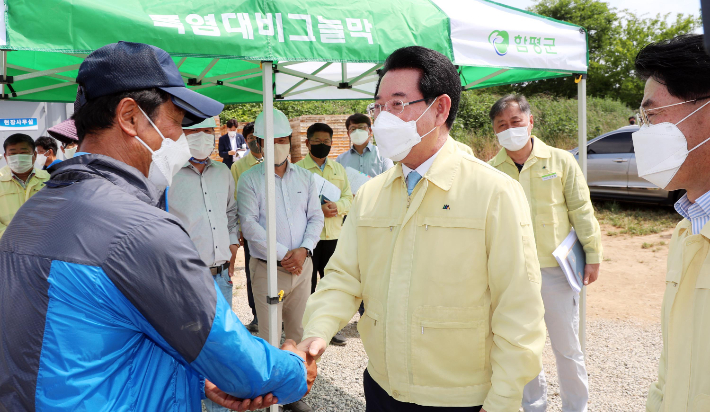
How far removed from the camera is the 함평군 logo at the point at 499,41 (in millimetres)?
3543

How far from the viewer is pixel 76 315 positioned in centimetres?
118

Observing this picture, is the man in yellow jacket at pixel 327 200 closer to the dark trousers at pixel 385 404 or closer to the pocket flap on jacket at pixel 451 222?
the dark trousers at pixel 385 404

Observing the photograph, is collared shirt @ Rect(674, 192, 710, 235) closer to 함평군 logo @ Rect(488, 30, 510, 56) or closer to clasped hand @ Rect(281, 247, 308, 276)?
함평군 logo @ Rect(488, 30, 510, 56)

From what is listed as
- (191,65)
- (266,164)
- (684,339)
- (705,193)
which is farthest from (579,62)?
(191,65)

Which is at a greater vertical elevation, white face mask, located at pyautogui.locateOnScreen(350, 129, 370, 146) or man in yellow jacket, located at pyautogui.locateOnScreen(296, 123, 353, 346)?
white face mask, located at pyautogui.locateOnScreen(350, 129, 370, 146)

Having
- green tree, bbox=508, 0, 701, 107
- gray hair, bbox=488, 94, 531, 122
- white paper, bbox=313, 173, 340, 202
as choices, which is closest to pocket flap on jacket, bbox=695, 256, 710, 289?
gray hair, bbox=488, 94, 531, 122

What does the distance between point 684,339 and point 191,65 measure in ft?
16.7

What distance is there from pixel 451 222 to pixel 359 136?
14.3 ft

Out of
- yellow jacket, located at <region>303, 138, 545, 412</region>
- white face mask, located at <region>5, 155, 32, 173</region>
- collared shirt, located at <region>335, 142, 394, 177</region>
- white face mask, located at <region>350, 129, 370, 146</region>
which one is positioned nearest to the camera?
yellow jacket, located at <region>303, 138, 545, 412</region>

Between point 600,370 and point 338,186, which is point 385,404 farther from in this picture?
point 338,186

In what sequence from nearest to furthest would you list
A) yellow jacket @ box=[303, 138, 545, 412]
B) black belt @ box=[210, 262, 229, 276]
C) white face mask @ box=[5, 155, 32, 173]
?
yellow jacket @ box=[303, 138, 545, 412], black belt @ box=[210, 262, 229, 276], white face mask @ box=[5, 155, 32, 173]

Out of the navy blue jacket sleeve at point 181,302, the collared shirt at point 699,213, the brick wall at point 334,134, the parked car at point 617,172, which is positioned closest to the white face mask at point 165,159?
the navy blue jacket sleeve at point 181,302

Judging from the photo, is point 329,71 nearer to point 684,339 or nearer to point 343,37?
point 343,37

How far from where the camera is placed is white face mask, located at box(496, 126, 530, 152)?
12.4 feet
